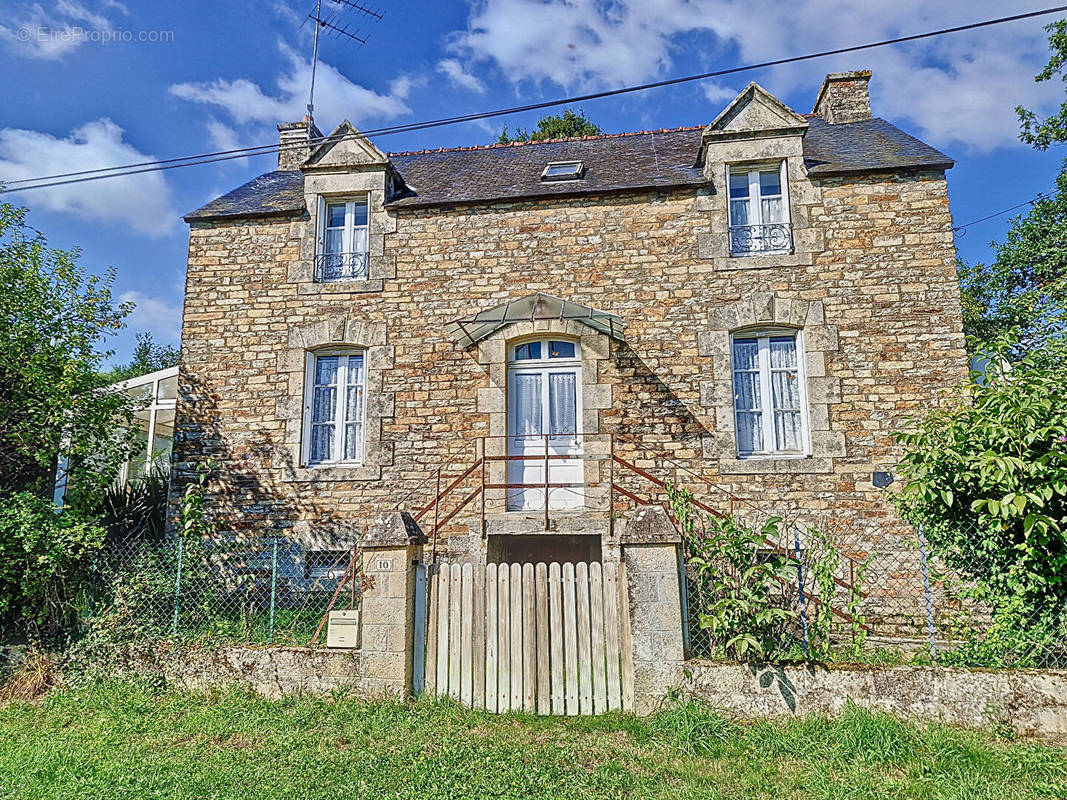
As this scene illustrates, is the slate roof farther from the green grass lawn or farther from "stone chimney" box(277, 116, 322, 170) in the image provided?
the green grass lawn

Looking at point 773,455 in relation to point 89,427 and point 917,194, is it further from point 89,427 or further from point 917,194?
point 89,427

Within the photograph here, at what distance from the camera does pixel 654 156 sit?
35.3 ft

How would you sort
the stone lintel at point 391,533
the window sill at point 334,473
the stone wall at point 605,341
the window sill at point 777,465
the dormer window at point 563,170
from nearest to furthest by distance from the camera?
the stone lintel at point 391,533, the window sill at point 777,465, the stone wall at point 605,341, the window sill at point 334,473, the dormer window at point 563,170

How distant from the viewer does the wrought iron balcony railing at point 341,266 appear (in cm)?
994

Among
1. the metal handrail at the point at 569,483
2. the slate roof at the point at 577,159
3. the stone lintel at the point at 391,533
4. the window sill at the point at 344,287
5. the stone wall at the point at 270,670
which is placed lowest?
the stone wall at the point at 270,670

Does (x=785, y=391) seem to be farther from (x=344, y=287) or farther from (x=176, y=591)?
(x=176, y=591)

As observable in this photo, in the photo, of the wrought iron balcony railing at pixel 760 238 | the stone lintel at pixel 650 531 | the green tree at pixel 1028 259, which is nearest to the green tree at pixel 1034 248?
the green tree at pixel 1028 259

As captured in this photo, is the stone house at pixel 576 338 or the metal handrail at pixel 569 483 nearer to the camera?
the metal handrail at pixel 569 483

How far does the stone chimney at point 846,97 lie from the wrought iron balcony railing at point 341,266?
7.38 m

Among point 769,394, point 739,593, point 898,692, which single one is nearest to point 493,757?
point 739,593

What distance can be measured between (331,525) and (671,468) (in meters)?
4.26

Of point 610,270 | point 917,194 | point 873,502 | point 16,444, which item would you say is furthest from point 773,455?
point 16,444

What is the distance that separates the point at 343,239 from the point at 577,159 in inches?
146

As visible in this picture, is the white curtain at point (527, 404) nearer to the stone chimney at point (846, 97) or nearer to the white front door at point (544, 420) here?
the white front door at point (544, 420)
